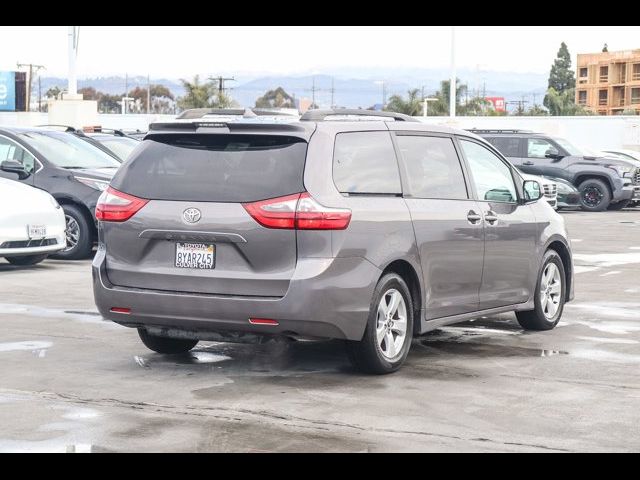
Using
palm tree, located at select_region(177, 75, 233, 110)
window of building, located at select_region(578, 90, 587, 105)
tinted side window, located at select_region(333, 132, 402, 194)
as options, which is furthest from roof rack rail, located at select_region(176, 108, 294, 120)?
window of building, located at select_region(578, 90, 587, 105)

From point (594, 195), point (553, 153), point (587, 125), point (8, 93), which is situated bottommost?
point (594, 195)

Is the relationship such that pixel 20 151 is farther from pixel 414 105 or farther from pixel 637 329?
pixel 414 105

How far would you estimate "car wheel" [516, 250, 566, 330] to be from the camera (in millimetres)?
10453

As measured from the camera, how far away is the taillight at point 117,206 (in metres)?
8.36

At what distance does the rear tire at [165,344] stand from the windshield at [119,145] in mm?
11454

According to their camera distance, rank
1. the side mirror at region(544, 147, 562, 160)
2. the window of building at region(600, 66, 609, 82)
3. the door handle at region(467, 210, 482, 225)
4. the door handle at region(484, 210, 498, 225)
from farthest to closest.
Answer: the window of building at region(600, 66, 609, 82) → the side mirror at region(544, 147, 562, 160) → the door handle at region(484, 210, 498, 225) → the door handle at region(467, 210, 482, 225)

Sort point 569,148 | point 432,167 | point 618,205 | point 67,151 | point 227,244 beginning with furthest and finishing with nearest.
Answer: point 618,205
point 569,148
point 67,151
point 432,167
point 227,244

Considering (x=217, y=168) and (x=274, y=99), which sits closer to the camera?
(x=217, y=168)

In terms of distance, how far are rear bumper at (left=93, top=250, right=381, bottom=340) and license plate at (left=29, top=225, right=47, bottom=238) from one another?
672cm

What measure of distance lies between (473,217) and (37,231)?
7.04 meters

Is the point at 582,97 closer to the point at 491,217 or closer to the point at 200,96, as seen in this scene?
the point at 200,96

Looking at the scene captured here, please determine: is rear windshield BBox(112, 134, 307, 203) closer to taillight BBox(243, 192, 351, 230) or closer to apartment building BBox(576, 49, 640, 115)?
taillight BBox(243, 192, 351, 230)

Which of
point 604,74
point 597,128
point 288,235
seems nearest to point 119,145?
point 288,235

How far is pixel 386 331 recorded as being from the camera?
332 inches
